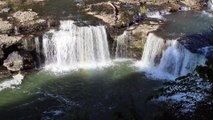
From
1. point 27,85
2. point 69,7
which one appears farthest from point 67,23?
point 27,85

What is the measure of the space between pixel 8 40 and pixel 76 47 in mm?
3034

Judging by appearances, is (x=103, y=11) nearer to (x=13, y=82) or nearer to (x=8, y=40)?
(x=8, y=40)

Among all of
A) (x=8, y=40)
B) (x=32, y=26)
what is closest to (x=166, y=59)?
(x=32, y=26)

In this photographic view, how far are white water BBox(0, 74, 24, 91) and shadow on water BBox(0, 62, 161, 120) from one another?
269 millimetres

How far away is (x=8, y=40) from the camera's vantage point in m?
15.8

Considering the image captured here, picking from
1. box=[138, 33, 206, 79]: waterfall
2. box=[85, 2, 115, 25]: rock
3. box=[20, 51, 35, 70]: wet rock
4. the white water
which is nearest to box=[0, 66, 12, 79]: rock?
the white water

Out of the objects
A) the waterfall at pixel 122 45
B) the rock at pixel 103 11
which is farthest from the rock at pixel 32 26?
the waterfall at pixel 122 45

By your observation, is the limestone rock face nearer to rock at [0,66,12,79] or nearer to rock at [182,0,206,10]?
rock at [182,0,206,10]

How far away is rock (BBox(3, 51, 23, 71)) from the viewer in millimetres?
15489

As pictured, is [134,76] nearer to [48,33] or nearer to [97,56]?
[97,56]

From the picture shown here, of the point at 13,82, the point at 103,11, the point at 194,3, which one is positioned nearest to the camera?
the point at 13,82

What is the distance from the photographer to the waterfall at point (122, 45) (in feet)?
54.5

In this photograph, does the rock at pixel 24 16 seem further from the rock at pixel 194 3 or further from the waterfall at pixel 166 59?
the rock at pixel 194 3

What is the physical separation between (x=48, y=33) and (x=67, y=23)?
43.2 inches
